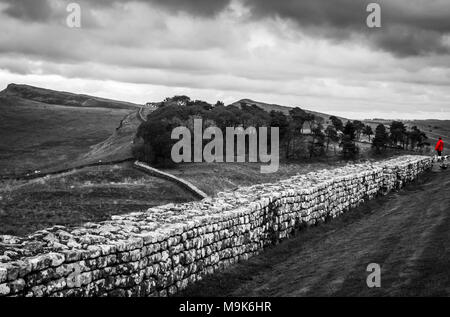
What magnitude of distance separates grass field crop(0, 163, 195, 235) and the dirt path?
12.4m

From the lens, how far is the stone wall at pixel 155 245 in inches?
397

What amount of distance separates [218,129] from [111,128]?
87497mm

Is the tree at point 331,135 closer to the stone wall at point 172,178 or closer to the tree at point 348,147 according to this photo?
the tree at point 348,147

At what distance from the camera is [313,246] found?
19.2 meters

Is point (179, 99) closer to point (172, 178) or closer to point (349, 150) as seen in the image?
point (349, 150)

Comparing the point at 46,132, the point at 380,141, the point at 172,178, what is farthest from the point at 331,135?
the point at 46,132

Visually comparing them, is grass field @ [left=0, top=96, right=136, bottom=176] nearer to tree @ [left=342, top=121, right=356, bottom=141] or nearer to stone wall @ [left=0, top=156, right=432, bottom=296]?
tree @ [left=342, top=121, right=356, bottom=141]

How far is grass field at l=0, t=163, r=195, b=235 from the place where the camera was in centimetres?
3023

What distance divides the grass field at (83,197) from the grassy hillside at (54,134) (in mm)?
22079

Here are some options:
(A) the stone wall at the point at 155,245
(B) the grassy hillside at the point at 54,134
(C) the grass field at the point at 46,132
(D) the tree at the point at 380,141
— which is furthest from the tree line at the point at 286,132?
(A) the stone wall at the point at 155,245

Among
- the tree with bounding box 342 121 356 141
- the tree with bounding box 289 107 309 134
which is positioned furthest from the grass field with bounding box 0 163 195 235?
the tree with bounding box 342 121 356 141

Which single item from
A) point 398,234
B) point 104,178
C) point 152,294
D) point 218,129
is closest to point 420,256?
point 398,234
